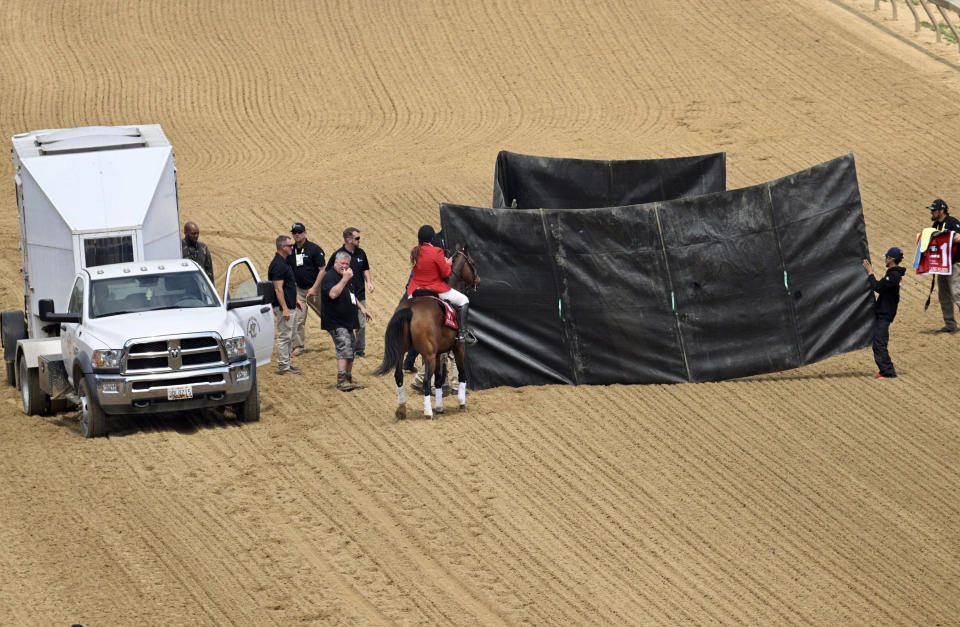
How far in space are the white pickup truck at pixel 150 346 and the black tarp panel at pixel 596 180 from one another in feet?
20.9

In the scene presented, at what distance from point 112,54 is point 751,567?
27.5m

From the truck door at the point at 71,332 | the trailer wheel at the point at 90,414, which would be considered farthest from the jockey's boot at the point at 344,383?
the truck door at the point at 71,332

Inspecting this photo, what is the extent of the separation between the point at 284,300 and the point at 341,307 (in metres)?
1.53

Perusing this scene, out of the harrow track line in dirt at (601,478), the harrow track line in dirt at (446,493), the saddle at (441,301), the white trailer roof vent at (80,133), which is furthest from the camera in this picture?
the white trailer roof vent at (80,133)

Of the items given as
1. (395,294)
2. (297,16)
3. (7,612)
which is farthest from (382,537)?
(297,16)

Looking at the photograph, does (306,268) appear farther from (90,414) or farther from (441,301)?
(90,414)

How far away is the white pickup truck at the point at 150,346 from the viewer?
48.1 ft

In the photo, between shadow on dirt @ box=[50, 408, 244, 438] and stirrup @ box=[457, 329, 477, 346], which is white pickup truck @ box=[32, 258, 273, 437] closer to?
shadow on dirt @ box=[50, 408, 244, 438]

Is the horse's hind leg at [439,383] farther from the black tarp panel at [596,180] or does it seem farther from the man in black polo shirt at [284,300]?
the black tarp panel at [596,180]

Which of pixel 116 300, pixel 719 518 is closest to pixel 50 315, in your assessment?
pixel 116 300

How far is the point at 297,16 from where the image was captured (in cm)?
3678

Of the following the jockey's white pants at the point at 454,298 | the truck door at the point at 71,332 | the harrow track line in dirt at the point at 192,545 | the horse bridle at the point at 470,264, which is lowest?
the harrow track line in dirt at the point at 192,545

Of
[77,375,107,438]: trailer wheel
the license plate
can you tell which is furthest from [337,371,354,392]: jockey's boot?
[77,375,107,438]: trailer wheel

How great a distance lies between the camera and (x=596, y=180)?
71.7 ft
